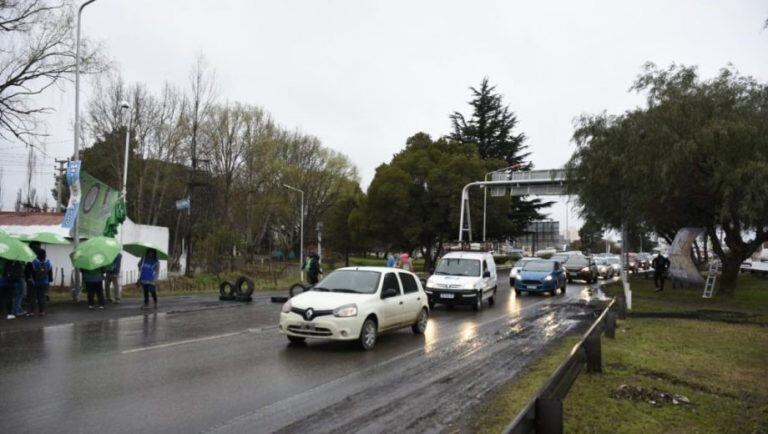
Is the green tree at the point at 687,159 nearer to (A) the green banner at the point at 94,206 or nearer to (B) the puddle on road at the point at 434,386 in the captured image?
(B) the puddle on road at the point at 434,386

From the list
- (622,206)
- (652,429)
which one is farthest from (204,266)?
(652,429)

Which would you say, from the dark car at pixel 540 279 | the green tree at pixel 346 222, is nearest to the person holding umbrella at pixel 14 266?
the dark car at pixel 540 279

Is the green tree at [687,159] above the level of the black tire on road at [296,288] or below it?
above

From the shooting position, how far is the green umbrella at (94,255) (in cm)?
1574

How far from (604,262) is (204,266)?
98.4 ft

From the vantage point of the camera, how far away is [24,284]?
48.1 feet

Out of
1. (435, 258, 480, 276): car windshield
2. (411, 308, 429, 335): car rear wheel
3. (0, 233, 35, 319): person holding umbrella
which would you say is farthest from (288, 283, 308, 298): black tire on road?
(0, 233, 35, 319): person holding umbrella

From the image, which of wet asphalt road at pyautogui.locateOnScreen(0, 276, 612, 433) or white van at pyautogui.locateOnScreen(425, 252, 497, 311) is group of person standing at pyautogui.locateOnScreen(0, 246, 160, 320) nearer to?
wet asphalt road at pyautogui.locateOnScreen(0, 276, 612, 433)

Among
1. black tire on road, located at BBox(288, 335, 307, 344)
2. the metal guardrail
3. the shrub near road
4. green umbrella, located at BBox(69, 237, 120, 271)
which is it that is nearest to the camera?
the metal guardrail

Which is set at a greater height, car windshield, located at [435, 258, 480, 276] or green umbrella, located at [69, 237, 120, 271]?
green umbrella, located at [69, 237, 120, 271]

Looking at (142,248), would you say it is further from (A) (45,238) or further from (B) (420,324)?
(B) (420,324)

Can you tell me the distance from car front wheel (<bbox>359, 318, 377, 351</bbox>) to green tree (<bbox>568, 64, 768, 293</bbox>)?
605 inches

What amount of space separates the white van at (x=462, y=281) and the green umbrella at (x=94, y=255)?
9.51m

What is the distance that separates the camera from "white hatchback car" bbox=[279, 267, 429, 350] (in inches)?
416
